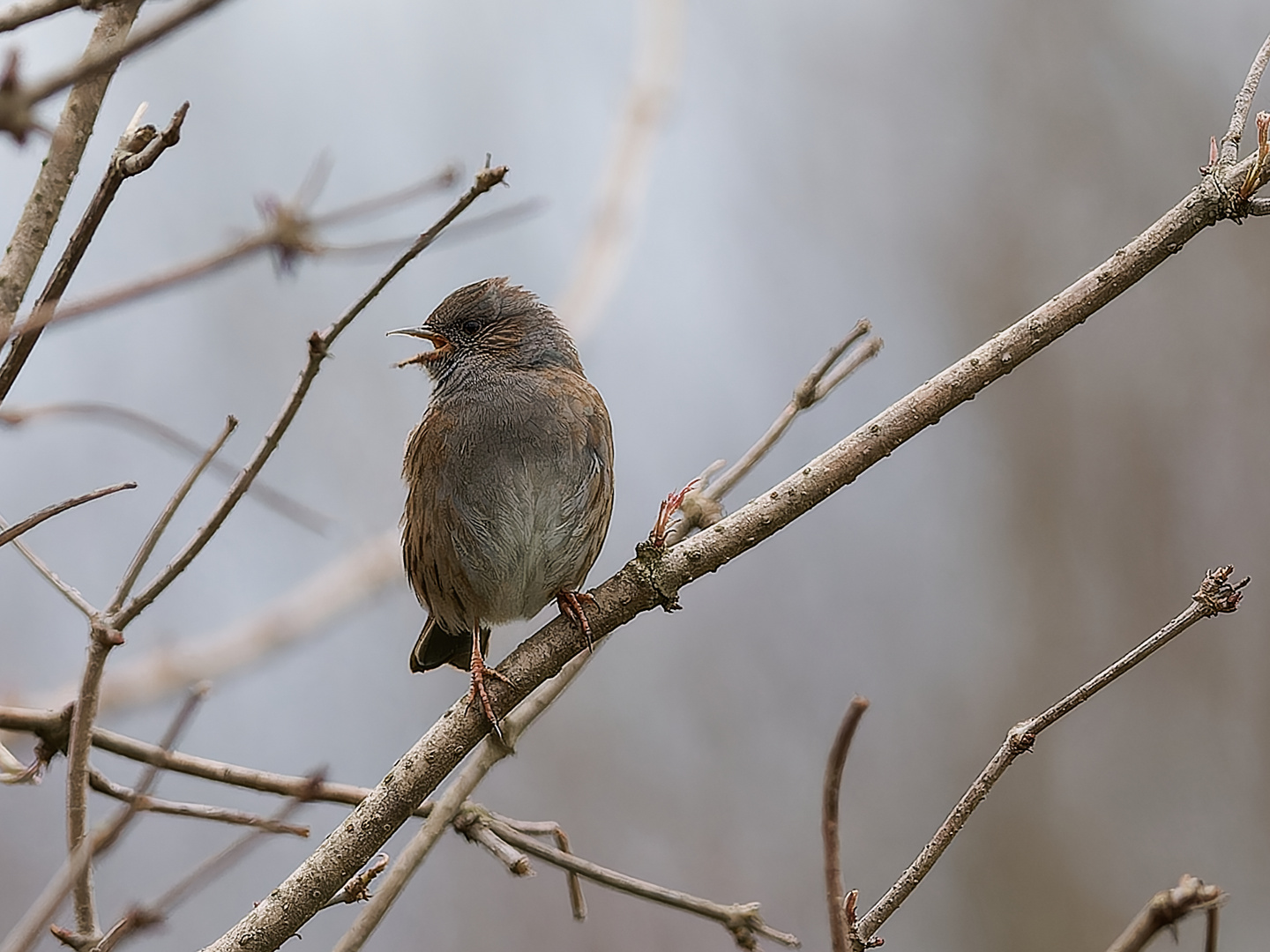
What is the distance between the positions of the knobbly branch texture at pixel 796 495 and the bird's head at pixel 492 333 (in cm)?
164

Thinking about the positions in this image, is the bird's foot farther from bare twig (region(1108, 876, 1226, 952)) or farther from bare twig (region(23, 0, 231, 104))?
bare twig (region(23, 0, 231, 104))

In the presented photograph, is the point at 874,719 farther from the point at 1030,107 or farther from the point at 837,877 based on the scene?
the point at 837,877

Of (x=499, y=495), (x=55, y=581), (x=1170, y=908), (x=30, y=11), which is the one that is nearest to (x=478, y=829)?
(x=55, y=581)

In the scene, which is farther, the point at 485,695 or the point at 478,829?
the point at 478,829

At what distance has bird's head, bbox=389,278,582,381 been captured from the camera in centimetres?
386

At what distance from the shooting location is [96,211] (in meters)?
1.49

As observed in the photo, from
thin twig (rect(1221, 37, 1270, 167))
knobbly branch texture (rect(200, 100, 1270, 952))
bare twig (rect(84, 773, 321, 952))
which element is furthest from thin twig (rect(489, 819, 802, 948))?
thin twig (rect(1221, 37, 1270, 167))

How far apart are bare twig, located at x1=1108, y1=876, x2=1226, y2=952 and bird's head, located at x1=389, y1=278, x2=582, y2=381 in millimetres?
2830

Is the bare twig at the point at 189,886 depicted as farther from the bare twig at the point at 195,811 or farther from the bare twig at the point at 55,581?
the bare twig at the point at 55,581

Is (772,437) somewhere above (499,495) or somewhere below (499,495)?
below

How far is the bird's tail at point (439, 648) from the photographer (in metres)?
3.83

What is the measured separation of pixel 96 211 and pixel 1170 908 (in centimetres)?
148

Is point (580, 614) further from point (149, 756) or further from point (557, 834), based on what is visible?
point (149, 756)

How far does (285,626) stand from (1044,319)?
2.78 meters
